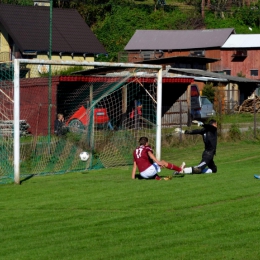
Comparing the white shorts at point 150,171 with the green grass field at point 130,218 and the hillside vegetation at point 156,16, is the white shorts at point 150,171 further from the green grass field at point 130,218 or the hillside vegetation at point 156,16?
the hillside vegetation at point 156,16

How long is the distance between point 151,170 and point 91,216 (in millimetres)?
4933

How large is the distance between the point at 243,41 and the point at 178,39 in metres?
6.61

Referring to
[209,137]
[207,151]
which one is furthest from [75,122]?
[207,151]

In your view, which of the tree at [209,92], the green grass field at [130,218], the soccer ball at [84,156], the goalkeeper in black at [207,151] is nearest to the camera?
the green grass field at [130,218]

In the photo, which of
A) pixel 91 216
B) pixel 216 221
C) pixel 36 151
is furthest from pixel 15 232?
pixel 36 151

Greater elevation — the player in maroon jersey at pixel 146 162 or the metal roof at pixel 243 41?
the metal roof at pixel 243 41

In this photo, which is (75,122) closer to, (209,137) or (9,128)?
(9,128)

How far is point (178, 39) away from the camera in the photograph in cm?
6994

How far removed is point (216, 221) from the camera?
12.0 meters

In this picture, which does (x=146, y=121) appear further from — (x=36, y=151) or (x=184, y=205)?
(x=184, y=205)

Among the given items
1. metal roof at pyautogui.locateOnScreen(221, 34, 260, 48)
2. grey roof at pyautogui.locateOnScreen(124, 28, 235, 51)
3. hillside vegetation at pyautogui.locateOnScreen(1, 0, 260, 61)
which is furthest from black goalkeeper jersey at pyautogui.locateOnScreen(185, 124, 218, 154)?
hillside vegetation at pyautogui.locateOnScreen(1, 0, 260, 61)

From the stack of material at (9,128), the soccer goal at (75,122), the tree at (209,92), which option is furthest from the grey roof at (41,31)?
the stack of material at (9,128)

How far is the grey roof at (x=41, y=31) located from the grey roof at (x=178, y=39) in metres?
15.7

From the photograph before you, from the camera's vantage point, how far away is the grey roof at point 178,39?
68000mm
